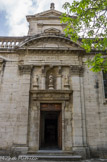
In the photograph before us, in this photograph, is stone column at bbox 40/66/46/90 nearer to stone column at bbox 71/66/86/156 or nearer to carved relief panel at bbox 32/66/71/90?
carved relief panel at bbox 32/66/71/90

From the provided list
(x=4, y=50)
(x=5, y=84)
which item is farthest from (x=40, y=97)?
(x=4, y=50)

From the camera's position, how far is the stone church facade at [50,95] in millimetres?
9609

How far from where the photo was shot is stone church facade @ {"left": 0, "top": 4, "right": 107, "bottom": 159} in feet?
31.5

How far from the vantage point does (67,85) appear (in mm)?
10672

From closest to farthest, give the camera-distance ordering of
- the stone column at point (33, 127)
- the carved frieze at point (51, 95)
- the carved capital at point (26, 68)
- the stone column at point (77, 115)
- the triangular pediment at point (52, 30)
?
the stone column at point (77, 115), the stone column at point (33, 127), the carved frieze at point (51, 95), the carved capital at point (26, 68), the triangular pediment at point (52, 30)

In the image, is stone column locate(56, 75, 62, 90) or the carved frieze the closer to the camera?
the carved frieze

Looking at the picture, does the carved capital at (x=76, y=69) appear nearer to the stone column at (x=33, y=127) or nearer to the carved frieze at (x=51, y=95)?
the carved frieze at (x=51, y=95)

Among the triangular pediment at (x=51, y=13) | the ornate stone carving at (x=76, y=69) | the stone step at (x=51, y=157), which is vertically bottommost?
the stone step at (x=51, y=157)

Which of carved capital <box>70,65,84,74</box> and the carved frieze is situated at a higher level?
carved capital <box>70,65,84,74</box>

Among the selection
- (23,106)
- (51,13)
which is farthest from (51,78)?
(51,13)

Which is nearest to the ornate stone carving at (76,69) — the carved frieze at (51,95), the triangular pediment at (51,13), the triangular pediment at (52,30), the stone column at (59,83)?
the stone column at (59,83)

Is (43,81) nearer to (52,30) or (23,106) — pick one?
(23,106)

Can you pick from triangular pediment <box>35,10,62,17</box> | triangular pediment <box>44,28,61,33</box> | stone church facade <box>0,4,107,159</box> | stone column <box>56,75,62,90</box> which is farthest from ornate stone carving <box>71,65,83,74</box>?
triangular pediment <box>35,10,62,17</box>

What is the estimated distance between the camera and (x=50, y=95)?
1053cm
